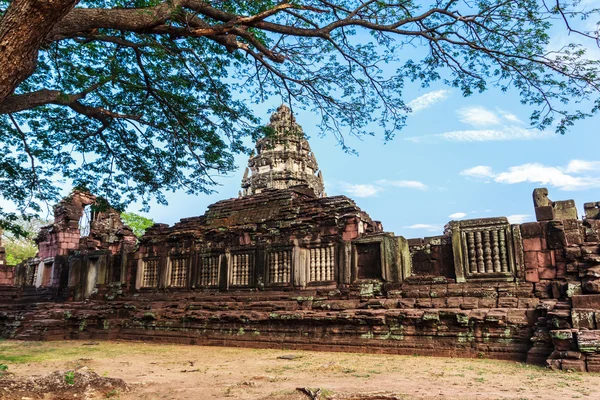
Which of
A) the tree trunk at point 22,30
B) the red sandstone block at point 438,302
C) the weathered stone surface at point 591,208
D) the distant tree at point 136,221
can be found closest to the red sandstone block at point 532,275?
the red sandstone block at point 438,302

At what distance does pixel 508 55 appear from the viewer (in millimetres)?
7684

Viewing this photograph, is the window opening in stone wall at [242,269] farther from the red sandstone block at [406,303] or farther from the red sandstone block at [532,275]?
the red sandstone block at [532,275]

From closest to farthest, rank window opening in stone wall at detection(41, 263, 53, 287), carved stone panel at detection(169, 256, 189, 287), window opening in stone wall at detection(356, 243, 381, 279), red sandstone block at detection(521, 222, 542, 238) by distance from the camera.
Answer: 1. red sandstone block at detection(521, 222, 542, 238)
2. window opening in stone wall at detection(356, 243, 381, 279)
3. carved stone panel at detection(169, 256, 189, 287)
4. window opening in stone wall at detection(41, 263, 53, 287)

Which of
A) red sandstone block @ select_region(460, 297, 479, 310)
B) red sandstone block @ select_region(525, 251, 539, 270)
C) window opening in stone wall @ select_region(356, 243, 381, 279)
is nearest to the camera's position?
red sandstone block @ select_region(460, 297, 479, 310)

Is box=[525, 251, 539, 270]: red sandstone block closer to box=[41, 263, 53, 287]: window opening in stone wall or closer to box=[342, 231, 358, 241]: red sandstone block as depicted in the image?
box=[342, 231, 358, 241]: red sandstone block

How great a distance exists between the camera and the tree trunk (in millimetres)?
4082

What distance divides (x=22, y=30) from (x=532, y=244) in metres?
8.92

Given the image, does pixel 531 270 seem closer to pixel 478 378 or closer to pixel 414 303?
pixel 414 303

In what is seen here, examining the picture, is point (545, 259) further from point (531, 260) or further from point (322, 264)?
point (322, 264)

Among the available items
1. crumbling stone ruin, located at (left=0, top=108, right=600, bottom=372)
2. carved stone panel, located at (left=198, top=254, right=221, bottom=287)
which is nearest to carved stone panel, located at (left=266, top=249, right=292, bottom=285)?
crumbling stone ruin, located at (left=0, top=108, right=600, bottom=372)

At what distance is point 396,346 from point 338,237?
3.36 metres

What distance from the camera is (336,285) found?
1049 cm

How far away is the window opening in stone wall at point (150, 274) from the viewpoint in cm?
1430

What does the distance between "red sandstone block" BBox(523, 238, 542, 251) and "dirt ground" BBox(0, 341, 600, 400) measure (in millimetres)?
2663
